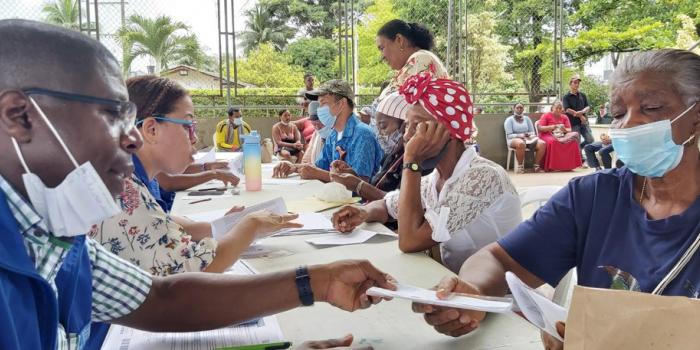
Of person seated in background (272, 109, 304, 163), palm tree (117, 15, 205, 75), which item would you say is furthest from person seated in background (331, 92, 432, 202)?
palm tree (117, 15, 205, 75)

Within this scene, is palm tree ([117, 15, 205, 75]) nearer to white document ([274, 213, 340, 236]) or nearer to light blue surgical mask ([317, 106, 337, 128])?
light blue surgical mask ([317, 106, 337, 128])

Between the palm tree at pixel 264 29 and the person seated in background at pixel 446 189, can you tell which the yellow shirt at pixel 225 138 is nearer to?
the person seated in background at pixel 446 189

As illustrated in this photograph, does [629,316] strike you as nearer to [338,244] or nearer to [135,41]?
[338,244]

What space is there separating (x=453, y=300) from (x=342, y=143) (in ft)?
10.0

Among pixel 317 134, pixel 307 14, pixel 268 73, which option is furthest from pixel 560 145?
pixel 307 14

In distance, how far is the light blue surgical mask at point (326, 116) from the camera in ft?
14.5

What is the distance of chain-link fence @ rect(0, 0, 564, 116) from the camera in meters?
8.69

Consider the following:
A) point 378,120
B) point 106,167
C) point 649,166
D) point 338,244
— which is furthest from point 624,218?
point 378,120

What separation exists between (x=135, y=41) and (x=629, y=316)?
13884 millimetres

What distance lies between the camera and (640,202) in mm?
1474

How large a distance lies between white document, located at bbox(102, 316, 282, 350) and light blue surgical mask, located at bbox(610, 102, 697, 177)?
1017 mm

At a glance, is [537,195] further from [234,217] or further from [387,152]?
[234,217]

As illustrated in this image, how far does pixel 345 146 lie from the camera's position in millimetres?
4176

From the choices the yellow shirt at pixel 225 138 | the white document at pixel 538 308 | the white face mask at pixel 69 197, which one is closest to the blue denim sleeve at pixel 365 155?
the white document at pixel 538 308
